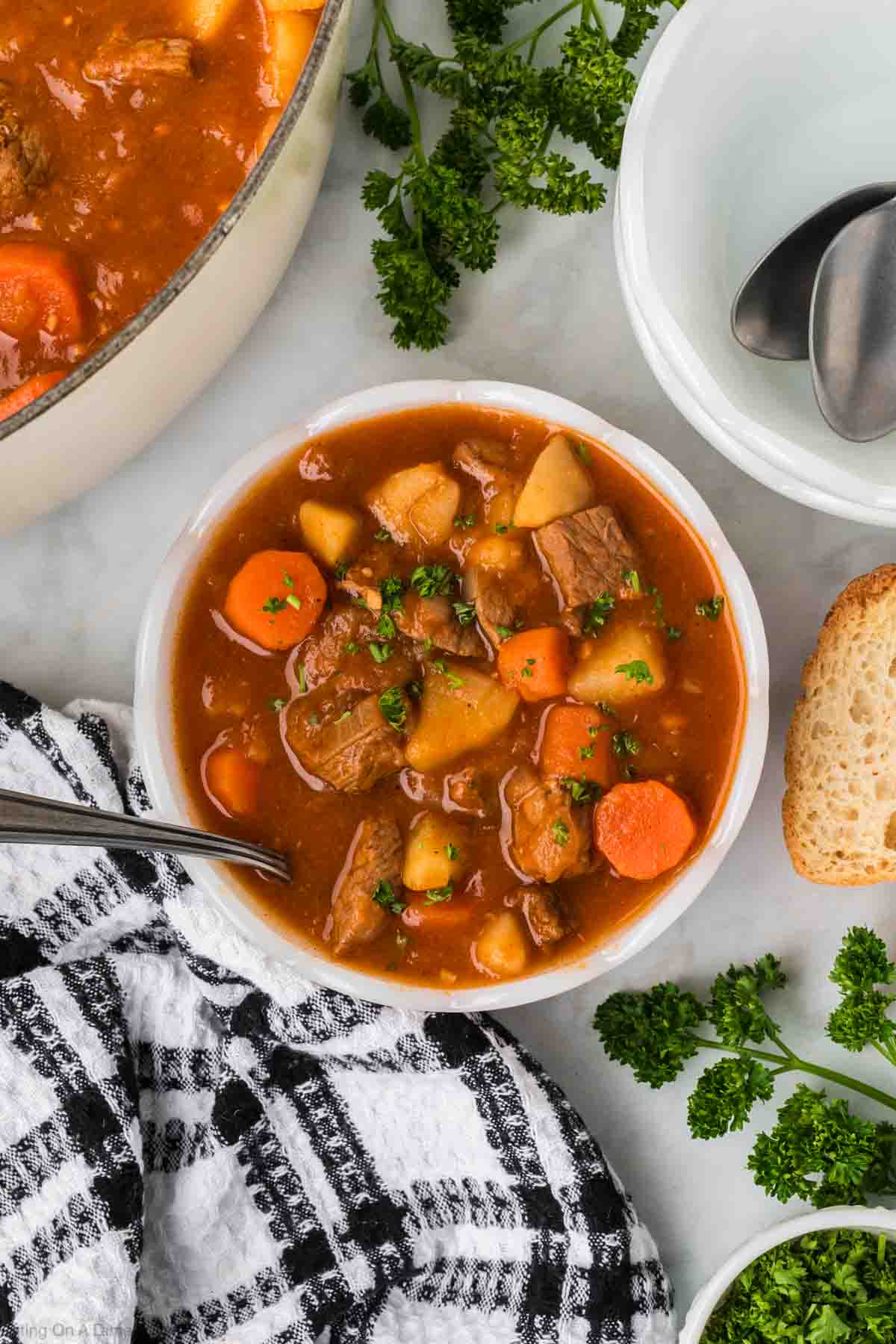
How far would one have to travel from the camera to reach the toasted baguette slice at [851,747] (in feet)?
9.70

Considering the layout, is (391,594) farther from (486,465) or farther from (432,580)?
(486,465)

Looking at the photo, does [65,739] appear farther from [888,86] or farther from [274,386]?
[888,86]

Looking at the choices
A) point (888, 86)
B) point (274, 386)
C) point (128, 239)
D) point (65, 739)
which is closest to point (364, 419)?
point (274, 386)

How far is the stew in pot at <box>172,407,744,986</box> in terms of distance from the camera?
284 cm

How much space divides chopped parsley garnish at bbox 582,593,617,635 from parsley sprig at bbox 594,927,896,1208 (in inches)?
32.8

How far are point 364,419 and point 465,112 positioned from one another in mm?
663

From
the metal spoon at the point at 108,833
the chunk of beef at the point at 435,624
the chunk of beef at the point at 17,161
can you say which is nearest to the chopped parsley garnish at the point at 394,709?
the chunk of beef at the point at 435,624

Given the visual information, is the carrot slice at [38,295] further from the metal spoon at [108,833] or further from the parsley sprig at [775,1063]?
the parsley sprig at [775,1063]

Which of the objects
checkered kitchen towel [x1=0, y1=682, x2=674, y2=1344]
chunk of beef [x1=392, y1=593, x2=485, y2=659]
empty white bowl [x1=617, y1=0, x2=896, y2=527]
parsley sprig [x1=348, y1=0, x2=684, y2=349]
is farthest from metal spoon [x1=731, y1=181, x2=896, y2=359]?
checkered kitchen towel [x1=0, y1=682, x2=674, y2=1344]

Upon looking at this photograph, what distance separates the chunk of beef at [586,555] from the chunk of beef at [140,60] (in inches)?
43.9

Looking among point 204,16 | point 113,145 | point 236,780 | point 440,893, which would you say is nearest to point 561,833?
point 440,893

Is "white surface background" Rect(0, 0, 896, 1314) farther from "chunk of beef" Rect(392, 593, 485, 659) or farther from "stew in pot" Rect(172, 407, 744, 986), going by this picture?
"chunk of beef" Rect(392, 593, 485, 659)

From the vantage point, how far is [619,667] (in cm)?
284

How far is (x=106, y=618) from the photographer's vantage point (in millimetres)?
3160
